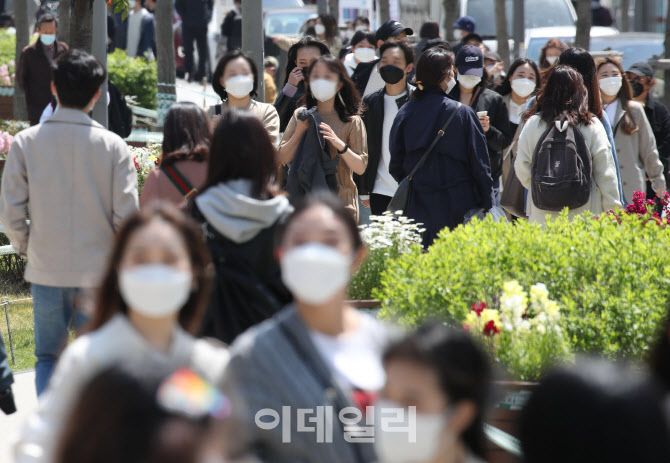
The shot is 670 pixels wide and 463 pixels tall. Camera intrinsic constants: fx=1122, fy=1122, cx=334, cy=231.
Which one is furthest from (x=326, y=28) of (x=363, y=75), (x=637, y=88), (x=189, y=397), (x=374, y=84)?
(x=189, y=397)

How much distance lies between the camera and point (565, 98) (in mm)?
6574

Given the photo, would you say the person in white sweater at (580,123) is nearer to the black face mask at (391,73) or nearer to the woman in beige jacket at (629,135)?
the black face mask at (391,73)

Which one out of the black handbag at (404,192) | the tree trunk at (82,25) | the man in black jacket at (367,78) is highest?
the tree trunk at (82,25)

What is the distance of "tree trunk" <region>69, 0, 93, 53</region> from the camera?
321 inches

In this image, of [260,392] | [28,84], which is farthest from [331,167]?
[28,84]

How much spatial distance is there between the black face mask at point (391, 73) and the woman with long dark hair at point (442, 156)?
2.41 feet

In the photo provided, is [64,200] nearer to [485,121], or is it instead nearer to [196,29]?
[485,121]

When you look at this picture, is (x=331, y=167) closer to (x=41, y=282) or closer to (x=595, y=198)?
(x=595, y=198)

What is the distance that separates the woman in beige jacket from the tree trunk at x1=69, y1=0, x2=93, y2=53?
3.73 m

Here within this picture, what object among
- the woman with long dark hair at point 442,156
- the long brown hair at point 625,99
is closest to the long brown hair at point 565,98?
the woman with long dark hair at point 442,156

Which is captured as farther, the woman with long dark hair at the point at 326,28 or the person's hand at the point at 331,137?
the woman with long dark hair at the point at 326,28

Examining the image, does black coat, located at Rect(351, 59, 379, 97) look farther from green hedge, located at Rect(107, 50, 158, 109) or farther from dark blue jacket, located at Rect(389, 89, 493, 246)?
green hedge, located at Rect(107, 50, 158, 109)

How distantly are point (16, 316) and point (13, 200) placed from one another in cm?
361

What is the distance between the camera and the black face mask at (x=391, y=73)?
7.56 meters
